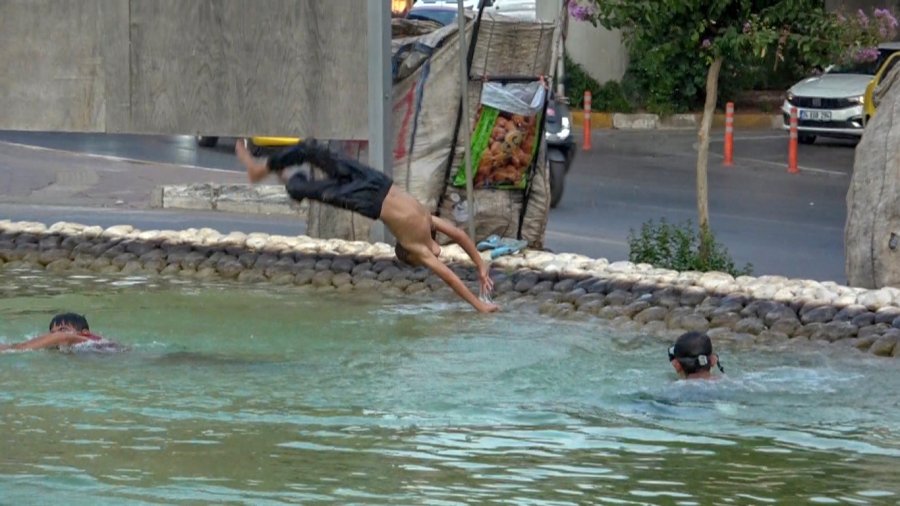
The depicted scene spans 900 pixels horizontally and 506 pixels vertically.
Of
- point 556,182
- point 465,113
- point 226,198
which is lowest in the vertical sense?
point 226,198

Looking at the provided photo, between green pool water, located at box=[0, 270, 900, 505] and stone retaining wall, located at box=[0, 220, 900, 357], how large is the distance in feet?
1.36

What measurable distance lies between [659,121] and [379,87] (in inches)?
716

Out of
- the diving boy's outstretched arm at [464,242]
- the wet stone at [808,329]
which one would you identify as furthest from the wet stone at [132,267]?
the wet stone at [808,329]

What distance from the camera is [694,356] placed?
10.8 meters

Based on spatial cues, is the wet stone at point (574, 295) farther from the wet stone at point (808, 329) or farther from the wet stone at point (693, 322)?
the wet stone at point (808, 329)

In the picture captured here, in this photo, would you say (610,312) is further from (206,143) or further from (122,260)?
(206,143)

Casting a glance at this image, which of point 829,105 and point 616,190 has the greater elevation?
point 829,105

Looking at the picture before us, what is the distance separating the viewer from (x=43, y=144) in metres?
27.7

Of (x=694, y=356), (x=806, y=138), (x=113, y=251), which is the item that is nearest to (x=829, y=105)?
(x=806, y=138)

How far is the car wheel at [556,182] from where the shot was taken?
21.2m

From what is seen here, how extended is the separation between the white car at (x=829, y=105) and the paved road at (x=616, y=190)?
40 cm

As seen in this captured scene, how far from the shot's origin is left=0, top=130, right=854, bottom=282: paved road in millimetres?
18312

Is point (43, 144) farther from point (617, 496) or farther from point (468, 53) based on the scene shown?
point (617, 496)

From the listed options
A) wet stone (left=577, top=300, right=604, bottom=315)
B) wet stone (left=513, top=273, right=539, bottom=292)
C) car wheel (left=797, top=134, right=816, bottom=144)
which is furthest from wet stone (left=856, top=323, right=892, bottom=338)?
car wheel (left=797, top=134, right=816, bottom=144)
